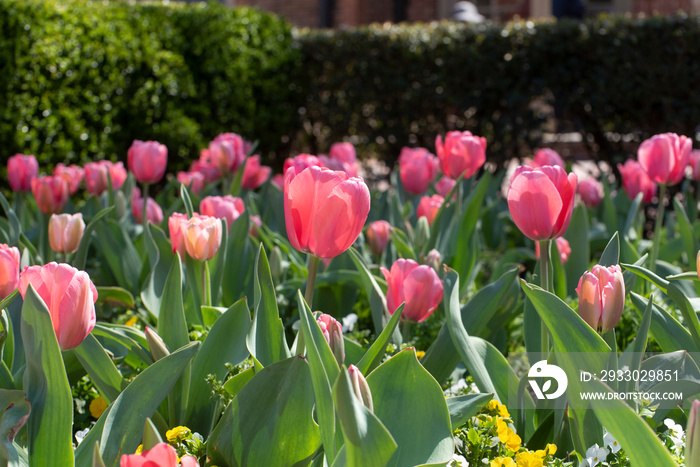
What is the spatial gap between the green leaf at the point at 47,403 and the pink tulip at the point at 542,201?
800mm

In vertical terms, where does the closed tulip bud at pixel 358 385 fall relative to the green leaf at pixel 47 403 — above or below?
above

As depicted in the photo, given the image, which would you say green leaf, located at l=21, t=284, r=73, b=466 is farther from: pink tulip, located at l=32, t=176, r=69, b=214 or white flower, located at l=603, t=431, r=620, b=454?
pink tulip, located at l=32, t=176, r=69, b=214

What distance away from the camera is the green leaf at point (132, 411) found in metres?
1.04

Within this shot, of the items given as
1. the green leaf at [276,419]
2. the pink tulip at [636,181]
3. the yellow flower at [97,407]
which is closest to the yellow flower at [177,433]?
the green leaf at [276,419]

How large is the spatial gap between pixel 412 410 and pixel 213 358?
45 centimetres

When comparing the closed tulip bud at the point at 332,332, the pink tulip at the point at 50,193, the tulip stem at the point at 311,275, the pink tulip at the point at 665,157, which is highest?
the pink tulip at the point at 665,157

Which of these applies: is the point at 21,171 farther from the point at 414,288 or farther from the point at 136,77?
the point at 136,77

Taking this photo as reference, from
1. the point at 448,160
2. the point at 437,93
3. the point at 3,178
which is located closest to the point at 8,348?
the point at 448,160

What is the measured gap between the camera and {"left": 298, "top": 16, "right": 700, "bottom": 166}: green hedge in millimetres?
4730

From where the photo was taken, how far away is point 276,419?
1.09 m

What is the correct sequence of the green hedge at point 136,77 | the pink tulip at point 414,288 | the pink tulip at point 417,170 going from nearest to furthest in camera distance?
1. the pink tulip at point 414,288
2. the pink tulip at point 417,170
3. the green hedge at point 136,77

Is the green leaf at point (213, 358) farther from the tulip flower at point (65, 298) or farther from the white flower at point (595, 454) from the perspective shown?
the white flower at point (595, 454)

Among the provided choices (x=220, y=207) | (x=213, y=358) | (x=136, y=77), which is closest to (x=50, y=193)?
(x=220, y=207)

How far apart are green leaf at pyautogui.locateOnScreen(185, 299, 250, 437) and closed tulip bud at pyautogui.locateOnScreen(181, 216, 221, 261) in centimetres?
27
